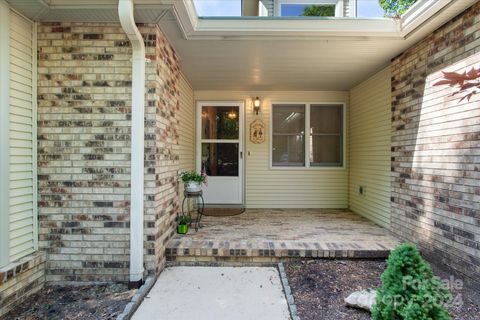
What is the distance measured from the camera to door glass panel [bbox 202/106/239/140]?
18.0 ft

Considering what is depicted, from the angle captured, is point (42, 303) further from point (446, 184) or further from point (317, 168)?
point (317, 168)

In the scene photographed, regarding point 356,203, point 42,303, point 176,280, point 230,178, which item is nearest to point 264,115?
point 230,178

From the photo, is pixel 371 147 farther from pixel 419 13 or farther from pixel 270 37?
pixel 270 37

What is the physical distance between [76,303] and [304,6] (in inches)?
220

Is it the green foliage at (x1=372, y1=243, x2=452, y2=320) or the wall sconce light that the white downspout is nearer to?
the green foliage at (x1=372, y1=243, x2=452, y2=320)

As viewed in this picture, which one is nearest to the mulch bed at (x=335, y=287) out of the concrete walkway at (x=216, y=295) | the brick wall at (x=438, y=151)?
the concrete walkway at (x=216, y=295)

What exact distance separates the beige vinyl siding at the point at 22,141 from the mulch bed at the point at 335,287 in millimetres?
2583

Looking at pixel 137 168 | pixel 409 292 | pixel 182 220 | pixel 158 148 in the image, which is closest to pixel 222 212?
pixel 182 220

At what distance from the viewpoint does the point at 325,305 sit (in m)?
2.33

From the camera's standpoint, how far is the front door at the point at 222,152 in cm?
549

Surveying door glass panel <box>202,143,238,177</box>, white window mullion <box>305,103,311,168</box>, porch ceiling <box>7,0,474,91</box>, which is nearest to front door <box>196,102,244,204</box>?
door glass panel <box>202,143,238,177</box>

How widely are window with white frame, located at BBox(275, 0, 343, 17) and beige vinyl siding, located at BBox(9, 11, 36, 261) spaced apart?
13.2 ft

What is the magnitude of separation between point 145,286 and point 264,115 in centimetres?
381

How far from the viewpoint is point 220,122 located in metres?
5.51
